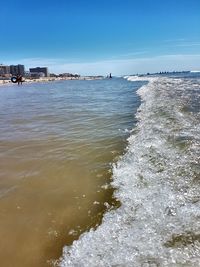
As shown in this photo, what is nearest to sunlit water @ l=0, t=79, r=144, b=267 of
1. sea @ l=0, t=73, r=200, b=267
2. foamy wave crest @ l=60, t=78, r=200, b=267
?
sea @ l=0, t=73, r=200, b=267

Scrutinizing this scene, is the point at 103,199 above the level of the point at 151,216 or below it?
below

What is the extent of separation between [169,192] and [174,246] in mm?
1488

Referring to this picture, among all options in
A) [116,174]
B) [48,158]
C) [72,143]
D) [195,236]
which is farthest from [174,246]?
[72,143]

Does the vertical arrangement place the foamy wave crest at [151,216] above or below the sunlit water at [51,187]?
above

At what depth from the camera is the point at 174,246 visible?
361cm

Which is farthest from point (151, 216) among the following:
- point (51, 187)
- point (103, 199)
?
point (51, 187)

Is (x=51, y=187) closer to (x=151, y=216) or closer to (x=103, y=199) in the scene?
(x=103, y=199)

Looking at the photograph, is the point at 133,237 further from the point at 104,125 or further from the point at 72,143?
the point at 104,125

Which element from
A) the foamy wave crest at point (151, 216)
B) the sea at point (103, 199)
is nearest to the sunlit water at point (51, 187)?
the sea at point (103, 199)

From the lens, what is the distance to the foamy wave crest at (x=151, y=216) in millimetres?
3533

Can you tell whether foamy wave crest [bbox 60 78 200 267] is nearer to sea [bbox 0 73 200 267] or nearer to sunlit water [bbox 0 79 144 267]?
sea [bbox 0 73 200 267]

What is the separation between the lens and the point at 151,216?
171 inches

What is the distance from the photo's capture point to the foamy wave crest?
3.53 metres

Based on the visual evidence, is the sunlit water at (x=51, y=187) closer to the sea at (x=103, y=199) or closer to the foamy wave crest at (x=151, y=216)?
the sea at (x=103, y=199)
